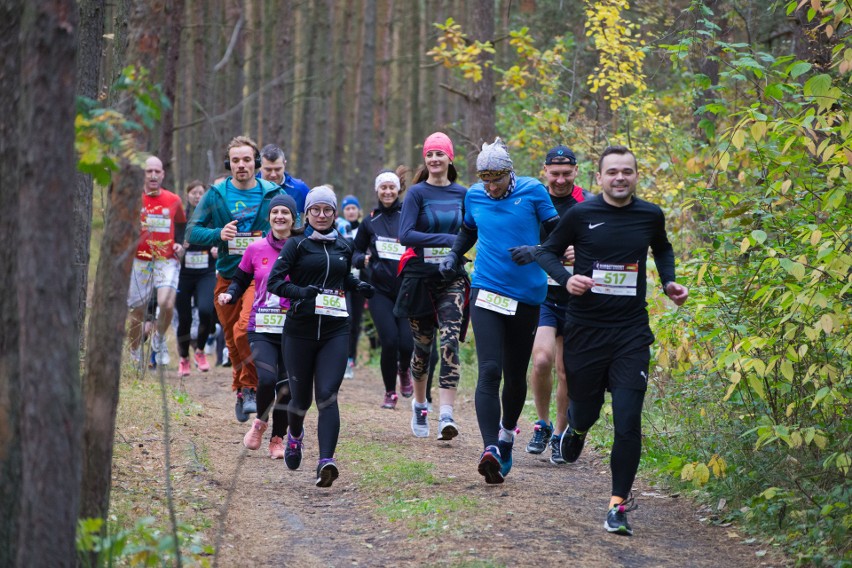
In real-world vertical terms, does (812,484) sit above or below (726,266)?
below

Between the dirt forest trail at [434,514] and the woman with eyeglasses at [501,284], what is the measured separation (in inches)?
20.0

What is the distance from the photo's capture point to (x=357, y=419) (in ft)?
34.7

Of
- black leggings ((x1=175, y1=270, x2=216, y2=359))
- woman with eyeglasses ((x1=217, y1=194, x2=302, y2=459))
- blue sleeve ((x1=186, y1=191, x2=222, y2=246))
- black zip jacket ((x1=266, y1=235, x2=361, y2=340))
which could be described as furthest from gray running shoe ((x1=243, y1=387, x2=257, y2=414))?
black leggings ((x1=175, y1=270, x2=216, y2=359))

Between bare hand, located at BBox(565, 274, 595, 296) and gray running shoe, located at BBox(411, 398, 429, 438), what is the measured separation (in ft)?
11.2

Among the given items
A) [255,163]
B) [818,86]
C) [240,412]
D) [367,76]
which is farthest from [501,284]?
[367,76]

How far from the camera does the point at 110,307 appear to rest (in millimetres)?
4680

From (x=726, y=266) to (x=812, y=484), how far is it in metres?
1.64

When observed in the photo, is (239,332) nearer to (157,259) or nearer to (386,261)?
(386,261)

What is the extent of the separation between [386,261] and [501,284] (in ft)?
12.8

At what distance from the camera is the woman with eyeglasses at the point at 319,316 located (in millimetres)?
7312

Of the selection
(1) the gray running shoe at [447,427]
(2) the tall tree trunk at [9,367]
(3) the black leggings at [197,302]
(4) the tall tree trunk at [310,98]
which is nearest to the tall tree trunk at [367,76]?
(4) the tall tree trunk at [310,98]

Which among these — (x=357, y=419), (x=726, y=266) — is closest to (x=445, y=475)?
(x=726, y=266)

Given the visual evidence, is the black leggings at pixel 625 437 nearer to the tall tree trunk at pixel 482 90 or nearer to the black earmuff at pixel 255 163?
the black earmuff at pixel 255 163

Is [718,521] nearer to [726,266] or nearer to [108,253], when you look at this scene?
→ [726,266]
